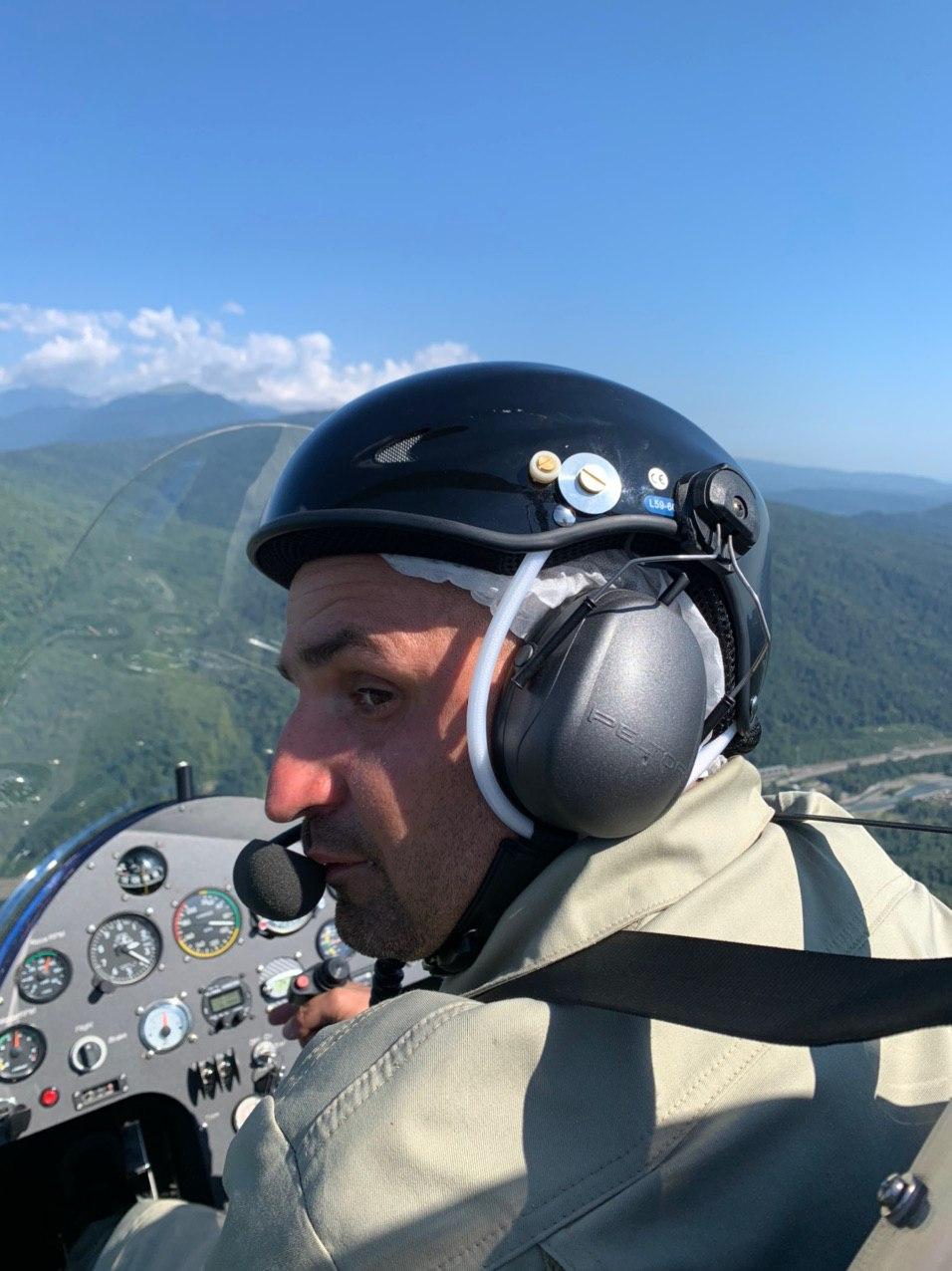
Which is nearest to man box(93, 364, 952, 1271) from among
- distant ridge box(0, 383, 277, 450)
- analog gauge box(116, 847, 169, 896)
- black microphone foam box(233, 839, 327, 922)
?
black microphone foam box(233, 839, 327, 922)

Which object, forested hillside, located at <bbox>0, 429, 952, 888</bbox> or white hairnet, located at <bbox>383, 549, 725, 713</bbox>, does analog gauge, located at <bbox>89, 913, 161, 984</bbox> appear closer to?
forested hillside, located at <bbox>0, 429, 952, 888</bbox>

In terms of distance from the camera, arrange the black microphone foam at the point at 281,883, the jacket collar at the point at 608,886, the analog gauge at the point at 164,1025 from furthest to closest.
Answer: the analog gauge at the point at 164,1025
the black microphone foam at the point at 281,883
the jacket collar at the point at 608,886

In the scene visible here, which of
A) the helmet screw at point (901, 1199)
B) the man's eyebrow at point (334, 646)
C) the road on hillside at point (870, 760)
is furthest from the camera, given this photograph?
the road on hillside at point (870, 760)

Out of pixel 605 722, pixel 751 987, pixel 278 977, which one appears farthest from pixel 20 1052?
pixel 751 987

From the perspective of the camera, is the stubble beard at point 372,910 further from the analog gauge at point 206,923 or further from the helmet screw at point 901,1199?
the analog gauge at point 206,923

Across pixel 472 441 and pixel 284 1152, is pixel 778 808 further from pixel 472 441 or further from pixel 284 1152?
pixel 284 1152

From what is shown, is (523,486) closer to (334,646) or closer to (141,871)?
(334,646)

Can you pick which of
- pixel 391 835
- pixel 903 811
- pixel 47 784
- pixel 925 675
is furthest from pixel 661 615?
pixel 925 675

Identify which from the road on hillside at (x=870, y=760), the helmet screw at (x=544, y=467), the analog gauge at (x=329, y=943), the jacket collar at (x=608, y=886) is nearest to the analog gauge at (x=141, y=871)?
the analog gauge at (x=329, y=943)
